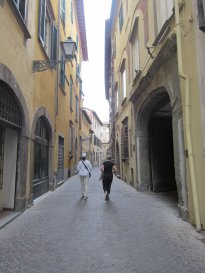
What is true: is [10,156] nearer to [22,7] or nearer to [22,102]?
[22,102]

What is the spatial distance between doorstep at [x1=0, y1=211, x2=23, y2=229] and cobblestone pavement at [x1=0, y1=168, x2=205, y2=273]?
0.10m

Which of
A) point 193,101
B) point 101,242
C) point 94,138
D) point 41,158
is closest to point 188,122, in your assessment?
point 193,101

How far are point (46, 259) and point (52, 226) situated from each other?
177 centimetres

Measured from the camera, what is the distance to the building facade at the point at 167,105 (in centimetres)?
530

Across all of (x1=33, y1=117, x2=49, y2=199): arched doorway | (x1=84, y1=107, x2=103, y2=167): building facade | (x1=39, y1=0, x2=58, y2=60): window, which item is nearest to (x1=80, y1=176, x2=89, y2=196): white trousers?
(x1=33, y1=117, x2=49, y2=199): arched doorway

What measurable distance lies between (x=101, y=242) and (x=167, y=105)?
676cm

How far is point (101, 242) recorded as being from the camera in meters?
4.48

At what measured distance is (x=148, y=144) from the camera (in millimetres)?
10898

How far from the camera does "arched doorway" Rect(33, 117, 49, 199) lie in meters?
8.84

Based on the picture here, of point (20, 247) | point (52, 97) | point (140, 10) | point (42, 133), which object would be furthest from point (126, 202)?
point (140, 10)

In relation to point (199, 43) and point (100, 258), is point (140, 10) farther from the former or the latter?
point (100, 258)

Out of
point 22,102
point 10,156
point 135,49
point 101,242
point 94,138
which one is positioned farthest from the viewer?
point 94,138

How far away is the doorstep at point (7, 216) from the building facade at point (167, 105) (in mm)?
3612

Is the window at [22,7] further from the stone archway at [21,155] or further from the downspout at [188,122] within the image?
the downspout at [188,122]
